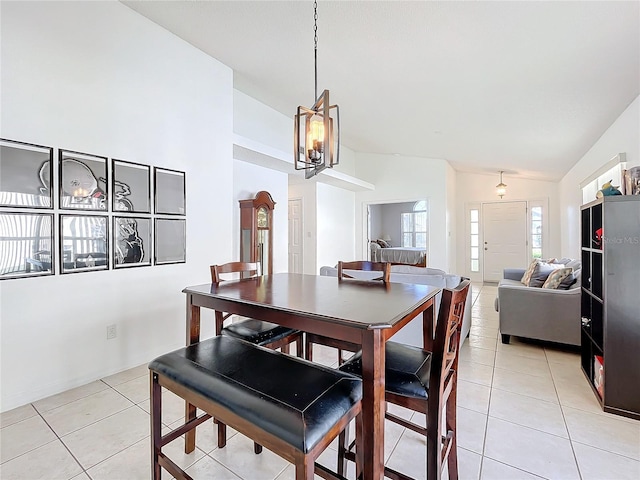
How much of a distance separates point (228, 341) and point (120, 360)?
1.80 m

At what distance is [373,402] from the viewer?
42.6 inches

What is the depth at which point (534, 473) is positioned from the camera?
153 centimetres

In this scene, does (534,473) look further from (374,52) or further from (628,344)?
(374,52)

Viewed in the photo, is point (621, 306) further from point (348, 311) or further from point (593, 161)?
point (593, 161)

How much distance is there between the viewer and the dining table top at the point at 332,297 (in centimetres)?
117

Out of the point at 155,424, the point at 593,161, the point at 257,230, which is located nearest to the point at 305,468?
the point at 155,424

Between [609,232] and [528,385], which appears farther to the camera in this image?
[528,385]

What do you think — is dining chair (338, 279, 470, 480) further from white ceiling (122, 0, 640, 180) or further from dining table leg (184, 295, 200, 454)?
white ceiling (122, 0, 640, 180)

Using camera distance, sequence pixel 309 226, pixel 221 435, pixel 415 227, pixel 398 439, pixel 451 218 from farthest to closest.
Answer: pixel 415 227, pixel 451 218, pixel 309 226, pixel 398 439, pixel 221 435

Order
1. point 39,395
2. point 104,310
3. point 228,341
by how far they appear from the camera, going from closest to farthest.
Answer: point 228,341
point 39,395
point 104,310

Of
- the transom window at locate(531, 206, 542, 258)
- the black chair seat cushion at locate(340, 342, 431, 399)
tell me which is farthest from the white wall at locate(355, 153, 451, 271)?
the black chair seat cushion at locate(340, 342, 431, 399)

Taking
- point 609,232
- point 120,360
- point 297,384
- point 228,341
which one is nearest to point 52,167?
point 120,360

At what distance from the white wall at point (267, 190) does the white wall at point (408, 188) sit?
2.63 m

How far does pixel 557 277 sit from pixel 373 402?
315 cm
